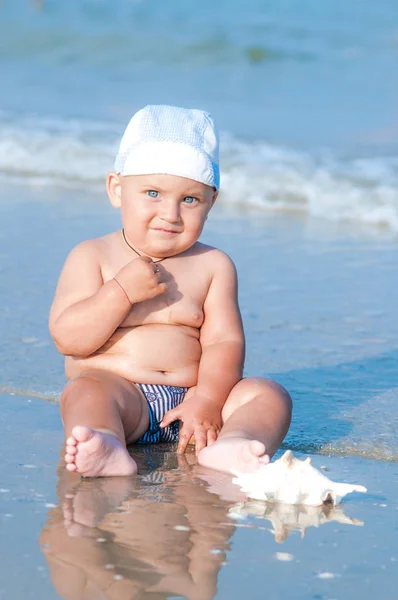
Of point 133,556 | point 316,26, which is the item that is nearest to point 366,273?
point 133,556

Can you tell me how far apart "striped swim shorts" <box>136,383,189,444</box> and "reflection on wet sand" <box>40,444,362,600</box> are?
0.78 ft

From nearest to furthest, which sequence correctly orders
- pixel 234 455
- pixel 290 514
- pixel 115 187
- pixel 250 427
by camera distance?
1. pixel 290 514
2. pixel 234 455
3. pixel 250 427
4. pixel 115 187

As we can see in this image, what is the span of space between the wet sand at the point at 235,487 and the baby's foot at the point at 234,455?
0.04 m

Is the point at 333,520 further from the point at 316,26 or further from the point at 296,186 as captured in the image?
the point at 316,26

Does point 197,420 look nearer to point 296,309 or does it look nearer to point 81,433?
point 81,433

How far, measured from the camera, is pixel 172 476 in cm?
295

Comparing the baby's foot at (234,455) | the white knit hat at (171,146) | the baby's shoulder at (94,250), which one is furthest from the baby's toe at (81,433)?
the white knit hat at (171,146)

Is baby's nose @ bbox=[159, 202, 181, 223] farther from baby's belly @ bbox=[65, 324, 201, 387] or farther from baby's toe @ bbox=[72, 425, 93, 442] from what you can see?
baby's toe @ bbox=[72, 425, 93, 442]

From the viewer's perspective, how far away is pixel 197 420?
3205 mm

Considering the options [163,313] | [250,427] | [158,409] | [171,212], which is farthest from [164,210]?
[250,427]

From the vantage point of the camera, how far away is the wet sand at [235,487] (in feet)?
7.26

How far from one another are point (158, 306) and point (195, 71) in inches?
482

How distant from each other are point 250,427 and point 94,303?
618mm

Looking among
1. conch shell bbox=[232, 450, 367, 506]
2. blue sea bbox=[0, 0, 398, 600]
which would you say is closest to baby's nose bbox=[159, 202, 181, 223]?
blue sea bbox=[0, 0, 398, 600]
